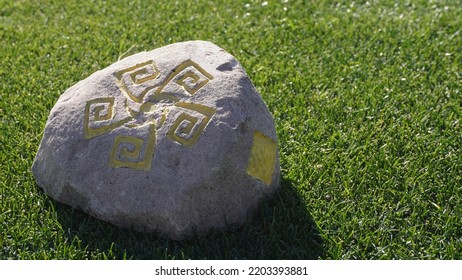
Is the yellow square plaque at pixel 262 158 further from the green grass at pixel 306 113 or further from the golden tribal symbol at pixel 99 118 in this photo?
the golden tribal symbol at pixel 99 118

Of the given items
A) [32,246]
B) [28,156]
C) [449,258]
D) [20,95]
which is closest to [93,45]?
[20,95]

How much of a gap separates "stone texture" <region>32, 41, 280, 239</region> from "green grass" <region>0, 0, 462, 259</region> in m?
0.15

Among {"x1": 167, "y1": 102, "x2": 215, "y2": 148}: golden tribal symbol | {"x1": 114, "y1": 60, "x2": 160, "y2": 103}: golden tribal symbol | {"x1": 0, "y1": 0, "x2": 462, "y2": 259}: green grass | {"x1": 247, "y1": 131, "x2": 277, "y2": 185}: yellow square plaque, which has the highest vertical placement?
{"x1": 114, "y1": 60, "x2": 160, "y2": 103}: golden tribal symbol

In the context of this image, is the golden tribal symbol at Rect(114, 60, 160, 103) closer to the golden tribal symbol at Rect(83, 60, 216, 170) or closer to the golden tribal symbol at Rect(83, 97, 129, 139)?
the golden tribal symbol at Rect(83, 60, 216, 170)

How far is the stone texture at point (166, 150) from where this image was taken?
10.3 feet

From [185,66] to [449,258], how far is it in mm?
1595

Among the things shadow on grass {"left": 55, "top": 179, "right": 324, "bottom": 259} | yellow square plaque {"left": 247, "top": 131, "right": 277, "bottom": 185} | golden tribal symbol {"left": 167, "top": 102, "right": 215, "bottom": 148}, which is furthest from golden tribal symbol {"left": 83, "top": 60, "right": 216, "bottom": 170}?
shadow on grass {"left": 55, "top": 179, "right": 324, "bottom": 259}

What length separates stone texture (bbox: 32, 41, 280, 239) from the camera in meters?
3.12

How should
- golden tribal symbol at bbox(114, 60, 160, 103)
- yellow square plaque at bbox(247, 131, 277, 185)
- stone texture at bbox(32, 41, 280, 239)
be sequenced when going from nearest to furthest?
stone texture at bbox(32, 41, 280, 239) < yellow square plaque at bbox(247, 131, 277, 185) < golden tribal symbol at bbox(114, 60, 160, 103)

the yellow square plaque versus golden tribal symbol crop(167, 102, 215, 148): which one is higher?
golden tribal symbol crop(167, 102, 215, 148)

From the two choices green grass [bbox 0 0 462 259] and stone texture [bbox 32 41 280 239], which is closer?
stone texture [bbox 32 41 280 239]

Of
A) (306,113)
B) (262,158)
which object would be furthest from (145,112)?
(306,113)

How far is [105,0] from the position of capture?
19.8 ft

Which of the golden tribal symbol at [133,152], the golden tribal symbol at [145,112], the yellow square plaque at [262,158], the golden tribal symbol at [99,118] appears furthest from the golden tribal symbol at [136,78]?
the yellow square plaque at [262,158]
